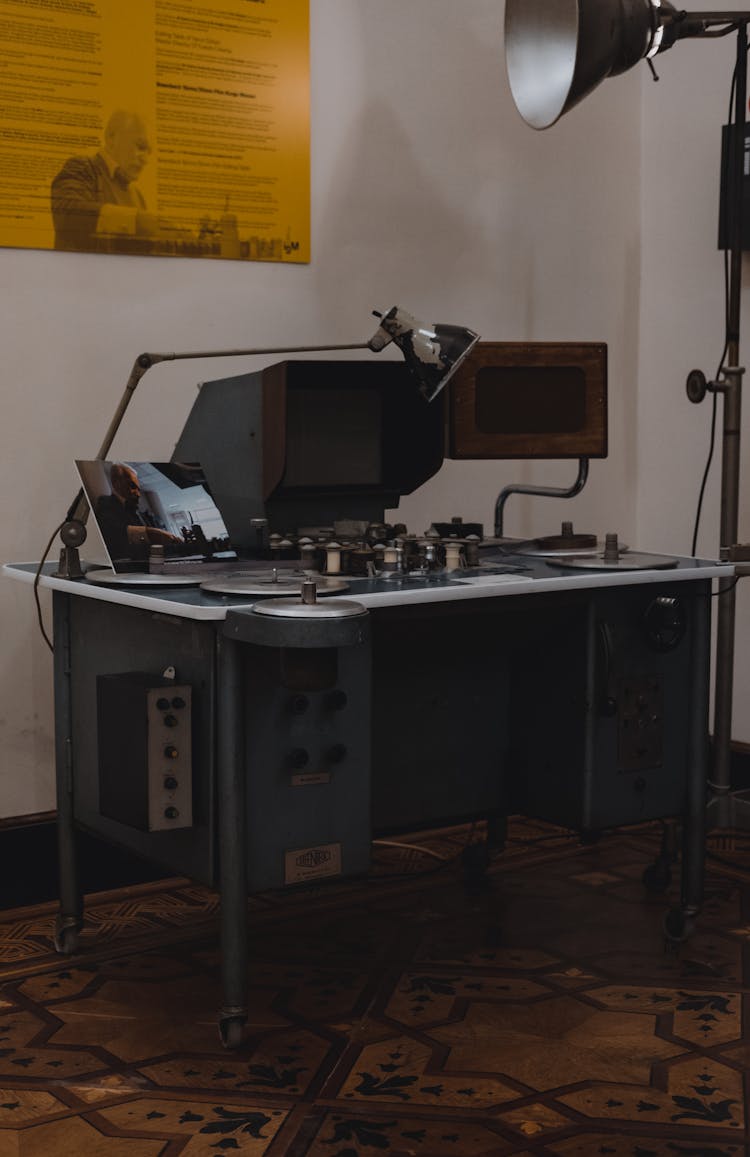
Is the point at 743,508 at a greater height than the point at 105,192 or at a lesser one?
lesser

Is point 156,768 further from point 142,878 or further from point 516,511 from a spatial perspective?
point 516,511

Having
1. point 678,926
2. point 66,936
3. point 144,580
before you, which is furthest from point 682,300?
point 66,936

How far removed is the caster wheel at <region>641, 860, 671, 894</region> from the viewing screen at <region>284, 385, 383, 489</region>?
41.7 inches

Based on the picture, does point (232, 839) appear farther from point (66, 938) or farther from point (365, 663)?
point (66, 938)

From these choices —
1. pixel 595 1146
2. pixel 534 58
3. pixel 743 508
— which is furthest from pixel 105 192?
pixel 595 1146

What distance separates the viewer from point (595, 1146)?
6.23ft

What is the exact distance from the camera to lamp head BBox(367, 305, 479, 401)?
2514 millimetres

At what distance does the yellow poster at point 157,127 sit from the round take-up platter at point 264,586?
3.31 ft

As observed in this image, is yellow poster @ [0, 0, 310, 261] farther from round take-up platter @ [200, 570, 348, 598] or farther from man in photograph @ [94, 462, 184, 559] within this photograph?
round take-up platter @ [200, 570, 348, 598]

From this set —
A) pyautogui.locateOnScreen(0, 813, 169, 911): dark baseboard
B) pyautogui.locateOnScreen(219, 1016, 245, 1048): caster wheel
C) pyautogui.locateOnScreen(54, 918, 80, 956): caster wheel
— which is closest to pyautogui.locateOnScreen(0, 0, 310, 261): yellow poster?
pyautogui.locateOnScreen(0, 813, 169, 911): dark baseboard

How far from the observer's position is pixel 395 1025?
229cm

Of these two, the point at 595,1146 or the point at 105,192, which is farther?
the point at 105,192

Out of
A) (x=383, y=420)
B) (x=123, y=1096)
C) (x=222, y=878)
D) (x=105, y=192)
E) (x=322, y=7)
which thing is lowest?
(x=123, y=1096)

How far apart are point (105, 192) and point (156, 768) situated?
1.34 m
